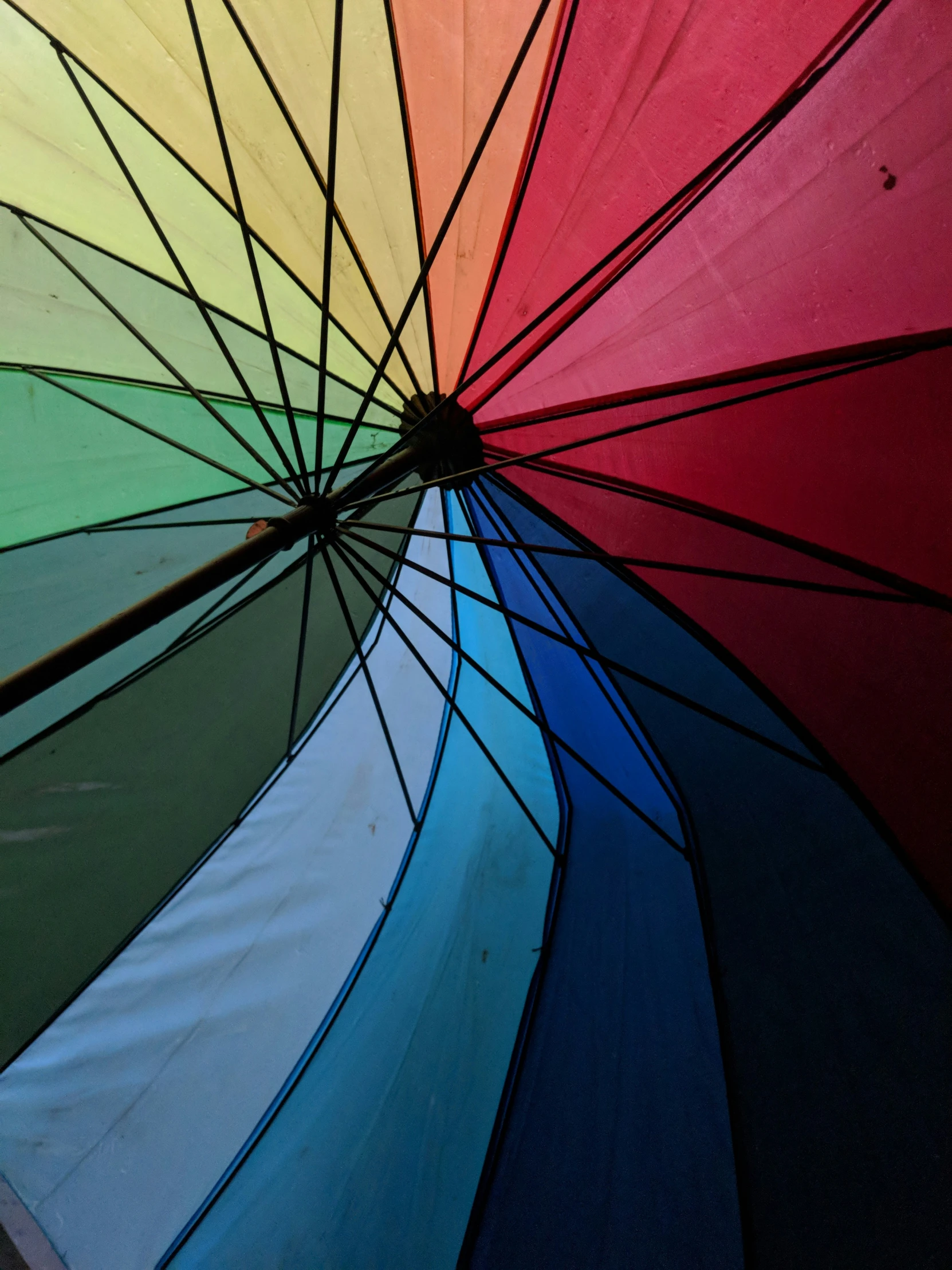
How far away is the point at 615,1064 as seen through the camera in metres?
1.85

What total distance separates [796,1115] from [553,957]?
2.27 ft

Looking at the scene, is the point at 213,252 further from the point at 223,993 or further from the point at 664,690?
the point at 223,993

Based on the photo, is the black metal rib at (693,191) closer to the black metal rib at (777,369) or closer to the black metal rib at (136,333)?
the black metal rib at (777,369)

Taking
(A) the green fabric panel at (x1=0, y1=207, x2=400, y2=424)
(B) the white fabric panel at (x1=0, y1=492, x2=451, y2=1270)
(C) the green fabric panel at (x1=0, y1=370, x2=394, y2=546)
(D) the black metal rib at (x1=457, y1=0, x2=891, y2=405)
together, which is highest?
(A) the green fabric panel at (x1=0, y1=207, x2=400, y2=424)

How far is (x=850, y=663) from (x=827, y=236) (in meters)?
0.82

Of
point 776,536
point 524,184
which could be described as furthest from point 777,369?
point 524,184

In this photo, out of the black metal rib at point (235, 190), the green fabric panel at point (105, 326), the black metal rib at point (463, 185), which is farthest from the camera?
the green fabric panel at point (105, 326)

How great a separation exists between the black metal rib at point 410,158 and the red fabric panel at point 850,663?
64 cm

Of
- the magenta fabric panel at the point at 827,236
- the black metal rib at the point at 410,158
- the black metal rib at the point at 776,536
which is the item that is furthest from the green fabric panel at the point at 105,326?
the magenta fabric panel at the point at 827,236

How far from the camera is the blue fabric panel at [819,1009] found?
4.74ft

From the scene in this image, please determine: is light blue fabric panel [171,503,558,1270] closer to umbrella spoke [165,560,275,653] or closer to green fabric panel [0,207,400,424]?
umbrella spoke [165,560,275,653]

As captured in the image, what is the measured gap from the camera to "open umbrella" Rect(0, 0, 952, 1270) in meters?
1.44

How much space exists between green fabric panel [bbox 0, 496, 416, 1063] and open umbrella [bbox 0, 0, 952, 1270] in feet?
0.04

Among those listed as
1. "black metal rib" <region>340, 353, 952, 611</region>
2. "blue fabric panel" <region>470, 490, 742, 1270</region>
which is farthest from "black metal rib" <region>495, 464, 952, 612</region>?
"blue fabric panel" <region>470, 490, 742, 1270</region>
